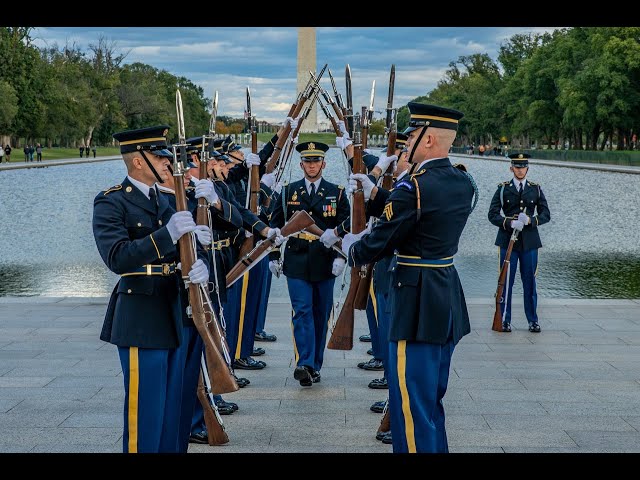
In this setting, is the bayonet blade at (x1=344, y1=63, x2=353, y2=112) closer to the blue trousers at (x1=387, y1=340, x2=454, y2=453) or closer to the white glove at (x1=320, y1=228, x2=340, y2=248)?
the white glove at (x1=320, y1=228, x2=340, y2=248)

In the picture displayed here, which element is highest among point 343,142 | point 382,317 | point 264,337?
point 343,142

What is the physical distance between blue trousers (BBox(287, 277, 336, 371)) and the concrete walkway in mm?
254

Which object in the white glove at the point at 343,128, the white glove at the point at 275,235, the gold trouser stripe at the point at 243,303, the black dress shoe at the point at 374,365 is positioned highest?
the white glove at the point at 343,128

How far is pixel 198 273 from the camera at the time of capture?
480 centimetres

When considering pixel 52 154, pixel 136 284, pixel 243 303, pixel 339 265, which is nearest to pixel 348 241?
pixel 136 284

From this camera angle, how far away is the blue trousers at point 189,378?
5.41 meters

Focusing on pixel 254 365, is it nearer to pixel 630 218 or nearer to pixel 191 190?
pixel 191 190

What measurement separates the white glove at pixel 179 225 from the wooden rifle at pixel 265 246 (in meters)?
2.61

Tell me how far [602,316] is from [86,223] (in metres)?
15.6

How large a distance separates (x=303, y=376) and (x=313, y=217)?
1396mm

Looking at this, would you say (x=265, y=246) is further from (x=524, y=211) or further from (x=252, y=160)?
(x=524, y=211)

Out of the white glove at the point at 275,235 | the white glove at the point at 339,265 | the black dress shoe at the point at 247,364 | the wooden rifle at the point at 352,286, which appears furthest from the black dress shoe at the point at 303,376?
the wooden rifle at the point at 352,286

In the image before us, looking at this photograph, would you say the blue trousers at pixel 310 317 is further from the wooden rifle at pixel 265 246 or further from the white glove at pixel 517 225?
the white glove at pixel 517 225

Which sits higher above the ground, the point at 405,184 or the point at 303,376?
the point at 405,184
